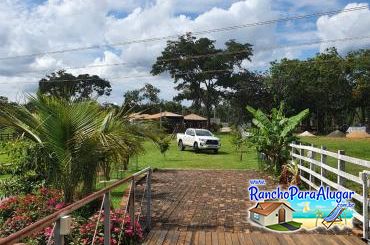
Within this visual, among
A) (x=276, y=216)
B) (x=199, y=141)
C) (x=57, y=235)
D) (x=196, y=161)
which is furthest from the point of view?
(x=199, y=141)

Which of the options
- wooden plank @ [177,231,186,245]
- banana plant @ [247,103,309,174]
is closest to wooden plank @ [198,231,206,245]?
wooden plank @ [177,231,186,245]

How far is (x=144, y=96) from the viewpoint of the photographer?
81.0 meters

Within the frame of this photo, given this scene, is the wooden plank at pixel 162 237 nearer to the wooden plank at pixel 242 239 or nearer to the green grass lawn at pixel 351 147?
the wooden plank at pixel 242 239

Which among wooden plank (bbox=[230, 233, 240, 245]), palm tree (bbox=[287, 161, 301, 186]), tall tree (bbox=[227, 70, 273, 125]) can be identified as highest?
tall tree (bbox=[227, 70, 273, 125])

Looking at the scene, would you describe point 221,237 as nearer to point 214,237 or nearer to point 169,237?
point 214,237

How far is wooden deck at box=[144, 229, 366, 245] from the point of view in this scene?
260 inches

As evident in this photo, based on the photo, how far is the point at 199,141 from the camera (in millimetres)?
29562

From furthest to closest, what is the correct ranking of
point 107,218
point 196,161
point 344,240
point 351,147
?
point 351,147 < point 196,161 < point 344,240 < point 107,218

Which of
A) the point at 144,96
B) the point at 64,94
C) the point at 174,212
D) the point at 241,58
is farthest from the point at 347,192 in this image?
the point at 144,96

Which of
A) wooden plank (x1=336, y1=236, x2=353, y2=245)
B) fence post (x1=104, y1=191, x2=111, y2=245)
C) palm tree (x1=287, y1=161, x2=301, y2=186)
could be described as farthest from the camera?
palm tree (x1=287, y1=161, x2=301, y2=186)

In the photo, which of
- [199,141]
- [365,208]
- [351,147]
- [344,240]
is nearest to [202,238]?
[344,240]

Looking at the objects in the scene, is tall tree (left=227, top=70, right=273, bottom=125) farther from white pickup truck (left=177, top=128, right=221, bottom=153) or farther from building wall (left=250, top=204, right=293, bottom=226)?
building wall (left=250, top=204, right=293, bottom=226)

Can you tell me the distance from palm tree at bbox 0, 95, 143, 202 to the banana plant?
27.8 ft

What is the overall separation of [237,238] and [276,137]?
9109mm
